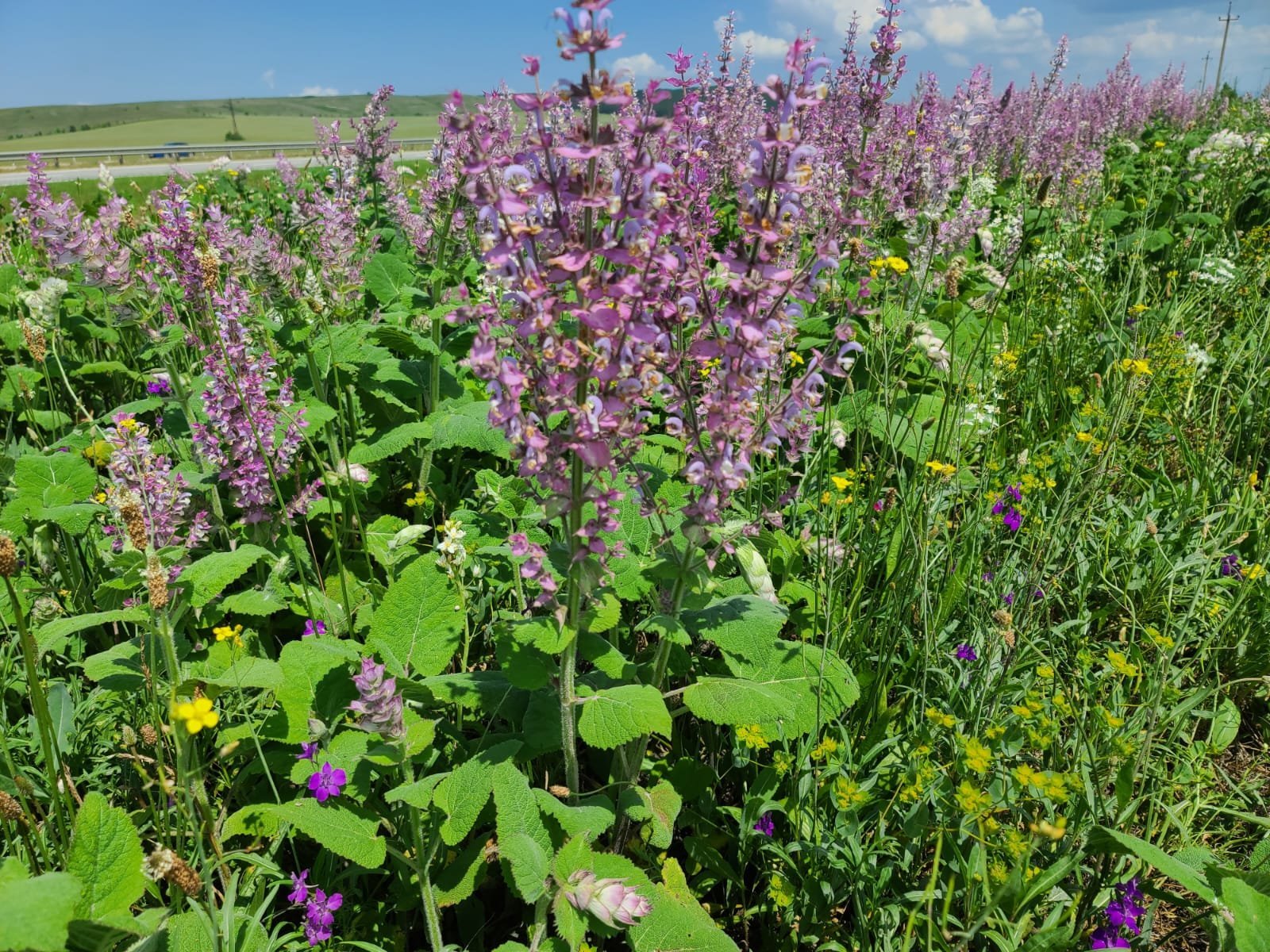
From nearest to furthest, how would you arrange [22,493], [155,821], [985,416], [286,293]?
[155,821], [22,493], [985,416], [286,293]

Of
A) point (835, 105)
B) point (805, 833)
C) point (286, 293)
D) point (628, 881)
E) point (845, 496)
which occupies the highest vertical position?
point (835, 105)

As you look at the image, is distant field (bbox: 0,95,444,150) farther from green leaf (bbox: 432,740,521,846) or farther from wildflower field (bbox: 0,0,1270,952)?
green leaf (bbox: 432,740,521,846)

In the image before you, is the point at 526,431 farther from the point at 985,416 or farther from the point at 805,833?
the point at 985,416

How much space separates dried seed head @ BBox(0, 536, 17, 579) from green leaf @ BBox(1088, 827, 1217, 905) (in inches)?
82.8

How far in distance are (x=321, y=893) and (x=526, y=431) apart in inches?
47.9

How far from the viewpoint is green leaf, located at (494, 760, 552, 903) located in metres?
1.48

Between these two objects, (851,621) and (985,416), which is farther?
(985,416)

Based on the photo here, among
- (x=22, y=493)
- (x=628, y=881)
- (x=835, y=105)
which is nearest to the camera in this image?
(x=628, y=881)

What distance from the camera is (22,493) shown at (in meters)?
2.67

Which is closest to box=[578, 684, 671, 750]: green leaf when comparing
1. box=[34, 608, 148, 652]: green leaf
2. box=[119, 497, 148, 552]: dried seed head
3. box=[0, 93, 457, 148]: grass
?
box=[119, 497, 148, 552]: dried seed head

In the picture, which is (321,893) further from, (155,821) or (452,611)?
(452,611)

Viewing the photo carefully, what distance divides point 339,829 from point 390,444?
167 cm

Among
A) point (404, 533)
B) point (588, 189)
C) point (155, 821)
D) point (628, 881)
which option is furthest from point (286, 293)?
point (628, 881)

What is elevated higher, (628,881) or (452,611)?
(452,611)
